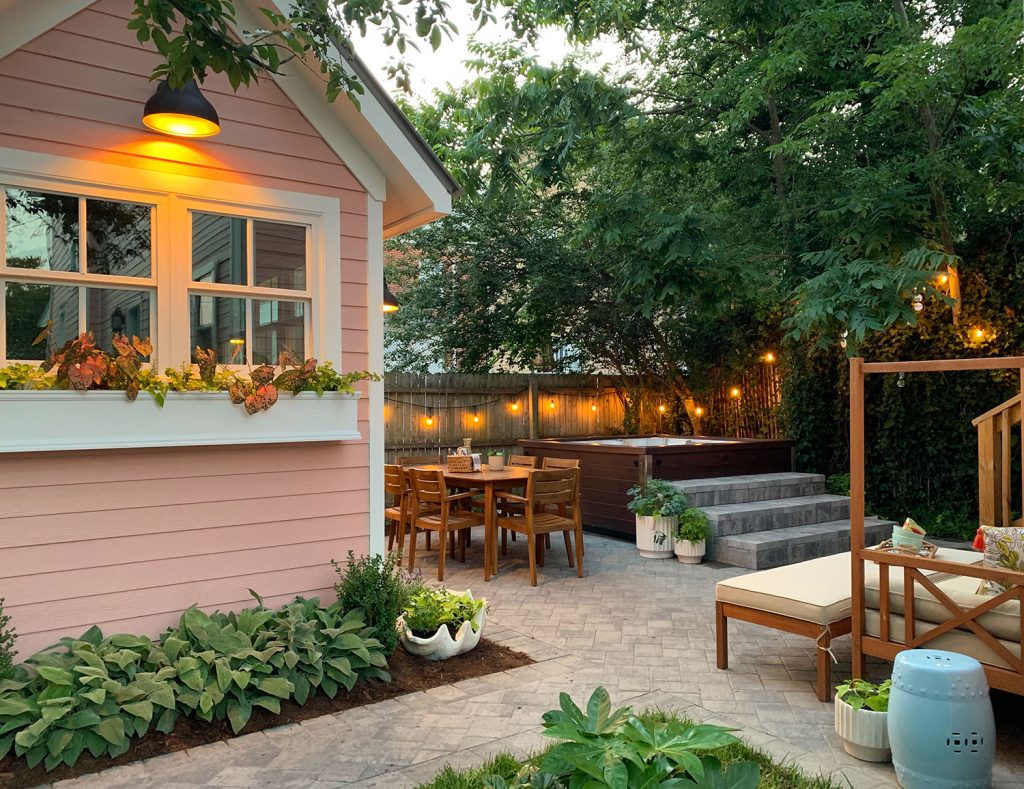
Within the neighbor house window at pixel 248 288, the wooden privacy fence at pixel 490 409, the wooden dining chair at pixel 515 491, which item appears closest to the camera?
the neighbor house window at pixel 248 288

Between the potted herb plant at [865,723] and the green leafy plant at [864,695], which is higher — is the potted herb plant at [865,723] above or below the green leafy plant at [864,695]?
below

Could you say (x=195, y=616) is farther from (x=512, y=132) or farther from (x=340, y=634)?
(x=512, y=132)

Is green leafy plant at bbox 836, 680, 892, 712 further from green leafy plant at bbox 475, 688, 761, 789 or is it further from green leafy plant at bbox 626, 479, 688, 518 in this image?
green leafy plant at bbox 626, 479, 688, 518

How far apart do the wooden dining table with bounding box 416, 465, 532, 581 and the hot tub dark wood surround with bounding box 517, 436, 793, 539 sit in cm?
167

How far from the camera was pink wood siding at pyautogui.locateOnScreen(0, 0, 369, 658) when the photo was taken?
3482 mm

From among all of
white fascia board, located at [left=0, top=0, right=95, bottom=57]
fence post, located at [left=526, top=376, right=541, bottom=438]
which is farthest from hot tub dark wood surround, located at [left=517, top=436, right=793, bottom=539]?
white fascia board, located at [left=0, top=0, right=95, bottom=57]

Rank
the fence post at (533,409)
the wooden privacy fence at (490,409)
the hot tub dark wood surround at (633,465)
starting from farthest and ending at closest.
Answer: the fence post at (533,409)
the wooden privacy fence at (490,409)
the hot tub dark wood surround at (633,465)

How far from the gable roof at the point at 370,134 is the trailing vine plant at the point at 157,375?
1189 millimetres

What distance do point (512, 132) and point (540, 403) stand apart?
14.5ft

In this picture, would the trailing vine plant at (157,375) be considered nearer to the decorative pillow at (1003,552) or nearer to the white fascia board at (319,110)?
the white fascia board at (319,110)

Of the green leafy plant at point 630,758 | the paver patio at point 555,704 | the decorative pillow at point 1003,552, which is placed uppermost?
the decorative pillow at point 1003,552

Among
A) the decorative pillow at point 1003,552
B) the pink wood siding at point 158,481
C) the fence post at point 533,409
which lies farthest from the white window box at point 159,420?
the fence post at point 533,409

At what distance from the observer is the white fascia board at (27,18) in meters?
3.45

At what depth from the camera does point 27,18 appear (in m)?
3.50
